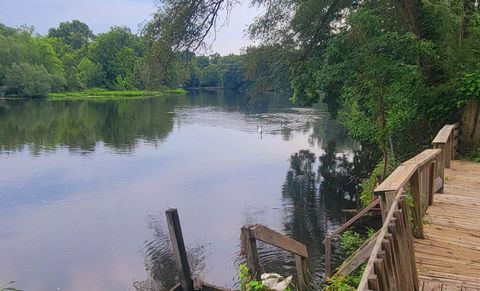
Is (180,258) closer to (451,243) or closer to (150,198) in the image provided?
(451,243)

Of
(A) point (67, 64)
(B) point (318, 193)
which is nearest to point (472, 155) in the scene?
(B) point (318, 193)

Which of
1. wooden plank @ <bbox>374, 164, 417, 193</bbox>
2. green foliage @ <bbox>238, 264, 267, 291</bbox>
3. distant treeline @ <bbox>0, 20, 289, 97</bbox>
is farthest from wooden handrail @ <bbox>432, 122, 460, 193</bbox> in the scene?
distant treeline @ <bbox>0, 20, 289, 97</bbox>

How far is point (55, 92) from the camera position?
77.7 meters

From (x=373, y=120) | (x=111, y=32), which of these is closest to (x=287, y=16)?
(x=373, y=120)

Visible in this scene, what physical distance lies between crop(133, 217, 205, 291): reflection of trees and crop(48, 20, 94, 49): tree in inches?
4174

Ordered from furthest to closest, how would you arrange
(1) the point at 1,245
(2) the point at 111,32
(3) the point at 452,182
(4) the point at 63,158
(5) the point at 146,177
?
(2) the point at 111,32 → (4) the point at 63,158 → (5) the point at 146,177 → (1) the point at 1,245 → (3) the point at 452,182

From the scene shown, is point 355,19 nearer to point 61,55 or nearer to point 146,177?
point 146,177

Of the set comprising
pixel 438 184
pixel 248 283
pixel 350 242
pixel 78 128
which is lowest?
pixel 350 242

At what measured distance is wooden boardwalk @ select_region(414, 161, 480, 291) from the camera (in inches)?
176

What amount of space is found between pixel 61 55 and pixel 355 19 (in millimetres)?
90441

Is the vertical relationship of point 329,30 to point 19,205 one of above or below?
above

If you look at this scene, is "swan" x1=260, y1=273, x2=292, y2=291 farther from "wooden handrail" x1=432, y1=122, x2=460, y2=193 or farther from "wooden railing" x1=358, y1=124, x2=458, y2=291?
"wooden handrail" x1=432, y1=122, x2=460, y2=193

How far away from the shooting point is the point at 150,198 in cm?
1878

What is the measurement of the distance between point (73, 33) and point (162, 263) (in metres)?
118
